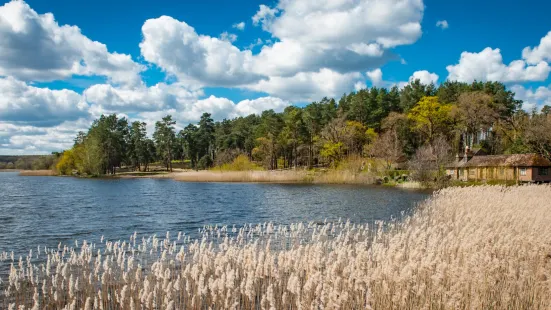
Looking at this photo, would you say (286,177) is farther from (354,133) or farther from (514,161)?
(514,161)

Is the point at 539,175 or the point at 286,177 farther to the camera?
the point at 286,177

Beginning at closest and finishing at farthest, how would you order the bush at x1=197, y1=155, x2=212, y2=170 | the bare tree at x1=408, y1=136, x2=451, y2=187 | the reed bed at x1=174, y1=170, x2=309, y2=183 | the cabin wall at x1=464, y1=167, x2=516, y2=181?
the bare tree at x1=408, y1=136, x2=451, y2=187 < the cabin wall at x1=464, y1=167, x2=516, y2=181 < the reed bed at x1=174, y1=170, x2=309, y2=183 < the bush at x1=197, y1=155, x2=212, y2=170

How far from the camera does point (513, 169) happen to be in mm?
56656

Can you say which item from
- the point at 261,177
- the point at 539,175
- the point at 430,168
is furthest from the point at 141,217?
the point at 539,175

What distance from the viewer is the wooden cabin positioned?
181 ft

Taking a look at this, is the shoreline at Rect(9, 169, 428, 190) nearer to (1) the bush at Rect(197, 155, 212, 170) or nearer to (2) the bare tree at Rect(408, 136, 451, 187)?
(2) the bare tree at Rect(408, 136, 451, 187)

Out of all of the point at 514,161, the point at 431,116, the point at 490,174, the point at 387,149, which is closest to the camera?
the point at 514,161

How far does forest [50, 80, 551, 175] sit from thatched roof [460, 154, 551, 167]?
4.56 metres

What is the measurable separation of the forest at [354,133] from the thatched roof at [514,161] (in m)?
4.56

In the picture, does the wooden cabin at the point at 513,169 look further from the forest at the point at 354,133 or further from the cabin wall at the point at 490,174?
the forest at the point at 354,133

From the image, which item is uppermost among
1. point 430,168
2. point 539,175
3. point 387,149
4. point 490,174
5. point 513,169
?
point 387,149

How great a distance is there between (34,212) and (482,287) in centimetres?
3083

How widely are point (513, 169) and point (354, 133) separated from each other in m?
33.9

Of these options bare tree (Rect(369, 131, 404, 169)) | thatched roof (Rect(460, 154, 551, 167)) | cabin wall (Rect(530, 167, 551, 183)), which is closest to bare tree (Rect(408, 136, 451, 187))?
thatched roof (Rect(460, 154, 551, 167))
